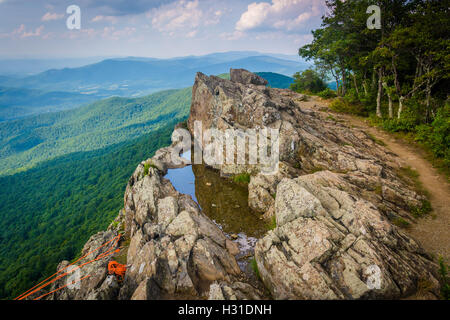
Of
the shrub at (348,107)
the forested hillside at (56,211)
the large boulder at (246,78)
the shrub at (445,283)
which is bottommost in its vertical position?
the forested hillside at (56,211)

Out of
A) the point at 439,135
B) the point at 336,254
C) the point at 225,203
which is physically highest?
the point at 439,135

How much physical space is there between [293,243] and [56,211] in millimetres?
86903

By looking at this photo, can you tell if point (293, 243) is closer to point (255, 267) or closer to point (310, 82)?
point (255, 267)

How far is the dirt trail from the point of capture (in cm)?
1020

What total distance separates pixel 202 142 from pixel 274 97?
30.5 feet

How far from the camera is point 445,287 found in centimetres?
748

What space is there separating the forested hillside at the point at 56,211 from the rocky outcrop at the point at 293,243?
1444 inches

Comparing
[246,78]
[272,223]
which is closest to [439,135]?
[272,223]

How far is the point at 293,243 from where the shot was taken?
8.70 m

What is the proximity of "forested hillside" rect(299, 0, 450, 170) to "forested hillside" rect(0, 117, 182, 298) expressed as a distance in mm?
43787

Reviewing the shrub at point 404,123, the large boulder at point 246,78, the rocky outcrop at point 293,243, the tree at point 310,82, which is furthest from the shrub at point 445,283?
the tree at point 310,82

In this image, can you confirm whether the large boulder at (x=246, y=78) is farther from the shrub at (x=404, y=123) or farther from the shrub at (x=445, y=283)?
the shrub at (x=445, y=283)

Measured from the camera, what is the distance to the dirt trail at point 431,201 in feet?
33.5

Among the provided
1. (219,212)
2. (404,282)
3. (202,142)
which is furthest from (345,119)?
(404,282)
